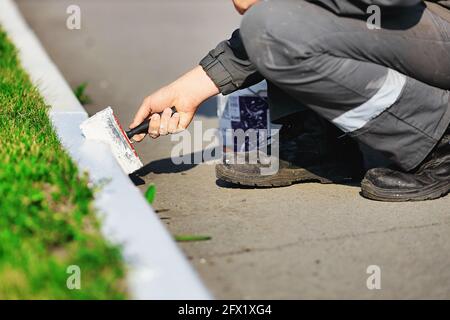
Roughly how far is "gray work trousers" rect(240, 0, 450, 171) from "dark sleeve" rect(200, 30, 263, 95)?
15.4 inches

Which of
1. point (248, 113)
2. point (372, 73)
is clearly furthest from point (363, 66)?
point (248, 113)

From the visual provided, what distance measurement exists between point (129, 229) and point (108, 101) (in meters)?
3.23

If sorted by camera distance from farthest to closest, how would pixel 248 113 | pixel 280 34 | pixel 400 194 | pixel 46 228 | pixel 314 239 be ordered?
pixel 248 113
pixel 400 194
pixel 280 34
pixel 314 239
pixel 46 228

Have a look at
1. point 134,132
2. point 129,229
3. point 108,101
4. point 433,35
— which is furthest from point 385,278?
point 108,101

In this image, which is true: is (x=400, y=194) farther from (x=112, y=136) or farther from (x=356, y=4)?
(x=112, y=136)

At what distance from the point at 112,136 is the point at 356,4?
1.29 metres

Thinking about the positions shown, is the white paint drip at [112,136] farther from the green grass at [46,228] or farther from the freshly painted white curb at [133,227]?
the green grass at [46,228]

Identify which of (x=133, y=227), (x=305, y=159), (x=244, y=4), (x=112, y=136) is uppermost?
(x=244, y=4)

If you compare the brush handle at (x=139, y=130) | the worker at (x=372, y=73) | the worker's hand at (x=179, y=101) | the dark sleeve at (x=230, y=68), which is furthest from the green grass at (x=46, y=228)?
the dark sleeve at (x=230, y=68)

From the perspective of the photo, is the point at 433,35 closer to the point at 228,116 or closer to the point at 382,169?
the point at 382,169

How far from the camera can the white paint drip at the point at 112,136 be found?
13.4 ft

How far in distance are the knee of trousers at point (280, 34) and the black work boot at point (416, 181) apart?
68 centimetres

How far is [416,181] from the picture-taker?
397 centimetres

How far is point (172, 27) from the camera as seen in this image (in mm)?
8641
